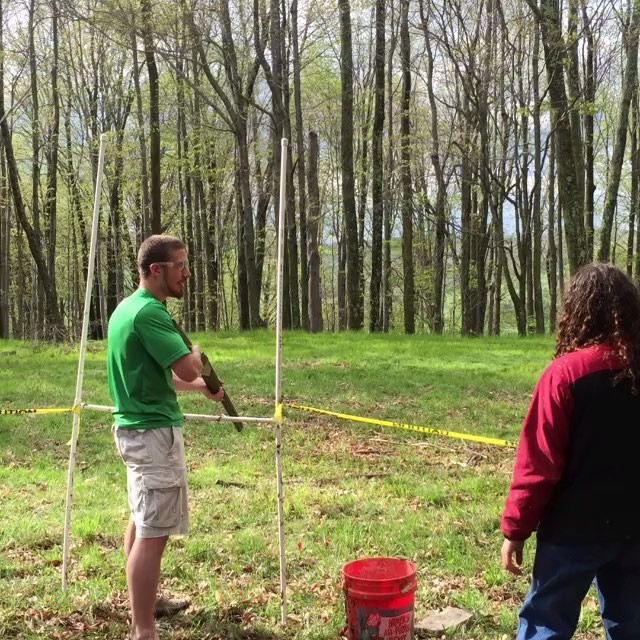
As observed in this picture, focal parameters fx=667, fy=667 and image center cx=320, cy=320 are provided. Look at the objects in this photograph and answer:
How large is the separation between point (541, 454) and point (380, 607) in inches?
52.6

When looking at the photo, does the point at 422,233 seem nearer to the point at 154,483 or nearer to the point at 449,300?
the point at 449,300

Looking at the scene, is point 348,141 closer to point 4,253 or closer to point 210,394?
point 210,394

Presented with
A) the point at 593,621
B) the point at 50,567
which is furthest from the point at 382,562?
the point at 50,567

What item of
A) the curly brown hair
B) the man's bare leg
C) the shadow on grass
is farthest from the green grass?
the curly brown hair

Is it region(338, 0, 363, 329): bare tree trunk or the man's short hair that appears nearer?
the man's short hair

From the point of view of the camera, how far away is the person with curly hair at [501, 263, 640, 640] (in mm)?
2467

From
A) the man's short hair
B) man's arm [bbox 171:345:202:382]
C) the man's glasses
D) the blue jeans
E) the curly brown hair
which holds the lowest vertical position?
the blue jeans

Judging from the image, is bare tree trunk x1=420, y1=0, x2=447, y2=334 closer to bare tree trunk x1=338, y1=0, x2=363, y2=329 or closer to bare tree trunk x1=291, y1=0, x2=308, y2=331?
bare tree trunk x1=338, y1=0, x2=363, y2=329

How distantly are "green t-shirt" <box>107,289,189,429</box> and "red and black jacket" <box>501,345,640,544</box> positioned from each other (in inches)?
69.3

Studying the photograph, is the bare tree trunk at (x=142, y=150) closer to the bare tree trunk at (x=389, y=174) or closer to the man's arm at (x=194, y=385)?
the bare tree trunk at (x=389, y=174)

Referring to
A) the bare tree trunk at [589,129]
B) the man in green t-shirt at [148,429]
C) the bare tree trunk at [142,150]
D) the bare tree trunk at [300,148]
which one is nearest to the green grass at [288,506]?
the man in green t-shirt at [148,429]

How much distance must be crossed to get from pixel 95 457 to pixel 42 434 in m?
1.42

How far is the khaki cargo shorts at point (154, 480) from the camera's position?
3391mm

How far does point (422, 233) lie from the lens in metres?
35.0
